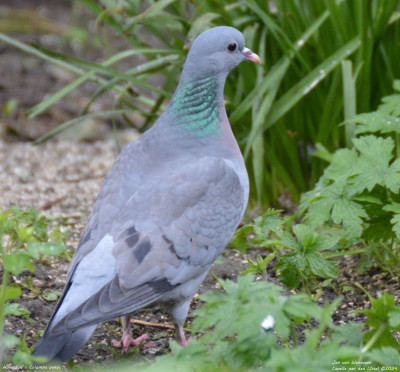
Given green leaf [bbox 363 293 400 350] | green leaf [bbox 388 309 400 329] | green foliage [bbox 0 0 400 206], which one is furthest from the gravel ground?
green leaf [bbox 388 309 400 329]

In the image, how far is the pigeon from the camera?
2734 mm

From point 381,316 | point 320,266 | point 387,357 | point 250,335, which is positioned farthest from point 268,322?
point 320,266

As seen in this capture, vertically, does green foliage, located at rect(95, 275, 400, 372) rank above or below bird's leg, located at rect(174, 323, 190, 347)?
above

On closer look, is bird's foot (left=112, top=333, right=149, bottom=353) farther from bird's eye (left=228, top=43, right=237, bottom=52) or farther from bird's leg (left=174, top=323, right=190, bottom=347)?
bird's eye (left=228, top=43, right=237, bottom=52)

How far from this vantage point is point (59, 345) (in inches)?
102

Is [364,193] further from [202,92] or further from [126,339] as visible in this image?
[126,339]

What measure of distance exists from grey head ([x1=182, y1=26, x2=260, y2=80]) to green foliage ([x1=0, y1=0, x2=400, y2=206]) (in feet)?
1.72

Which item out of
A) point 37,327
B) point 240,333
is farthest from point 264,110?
point 240,333

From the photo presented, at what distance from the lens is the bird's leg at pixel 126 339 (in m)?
3.21

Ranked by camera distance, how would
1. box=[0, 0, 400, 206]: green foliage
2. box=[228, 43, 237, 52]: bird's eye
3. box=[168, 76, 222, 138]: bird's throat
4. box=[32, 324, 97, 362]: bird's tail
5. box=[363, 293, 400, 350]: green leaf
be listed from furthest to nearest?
box=[0, 0, 400, 206]: green foliage → box=[228, 43, 237, 52]: bird's eye → box=[168, 76, 222, 138]: bird's throat → box=[32, 324, 97, 362]: bird's tail → box=[363, 293, 400, 350]: green leaf

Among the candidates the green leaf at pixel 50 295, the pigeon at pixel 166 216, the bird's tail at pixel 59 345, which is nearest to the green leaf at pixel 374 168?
the pigeon at pixel 166 216

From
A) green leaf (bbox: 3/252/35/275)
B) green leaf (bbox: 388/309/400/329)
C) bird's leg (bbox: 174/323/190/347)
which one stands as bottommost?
bird's leg (bbox: 174/323/190/347)

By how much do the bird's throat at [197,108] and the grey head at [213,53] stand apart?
5 cm

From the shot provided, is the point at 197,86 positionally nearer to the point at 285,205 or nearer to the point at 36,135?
the point at 285,205
